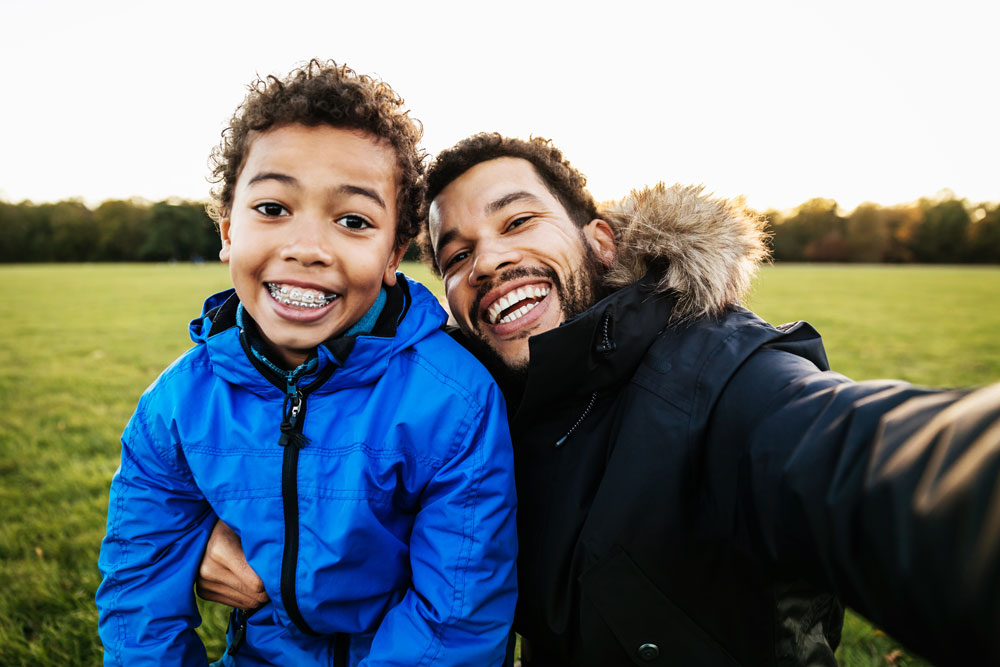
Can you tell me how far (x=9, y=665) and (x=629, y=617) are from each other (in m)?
2.87

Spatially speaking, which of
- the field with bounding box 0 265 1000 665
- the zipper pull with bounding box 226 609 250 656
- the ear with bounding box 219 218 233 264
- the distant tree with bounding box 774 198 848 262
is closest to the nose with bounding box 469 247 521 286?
the ear with bounding box 219 218 233 264

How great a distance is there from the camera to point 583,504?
1.71 meters

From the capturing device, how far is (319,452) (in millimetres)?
1763

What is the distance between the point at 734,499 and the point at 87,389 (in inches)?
328

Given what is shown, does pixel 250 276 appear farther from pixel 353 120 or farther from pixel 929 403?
pixel 929 403

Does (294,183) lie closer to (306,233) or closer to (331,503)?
(306,233)

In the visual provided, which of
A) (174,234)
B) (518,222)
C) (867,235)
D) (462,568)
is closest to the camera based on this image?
(462,568)

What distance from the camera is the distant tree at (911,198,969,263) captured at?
69.4 metres

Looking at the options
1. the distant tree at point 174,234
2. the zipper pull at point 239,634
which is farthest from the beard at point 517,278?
the distant tree at point 174,234

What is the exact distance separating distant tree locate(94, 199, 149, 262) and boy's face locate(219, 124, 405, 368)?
87.0 metres

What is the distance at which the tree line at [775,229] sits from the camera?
69125mm

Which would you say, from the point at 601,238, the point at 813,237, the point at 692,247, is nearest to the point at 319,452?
the point at 692,247

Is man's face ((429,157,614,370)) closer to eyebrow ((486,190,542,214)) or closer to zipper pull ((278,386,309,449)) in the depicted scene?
eyebrow ((486,190,542,214))

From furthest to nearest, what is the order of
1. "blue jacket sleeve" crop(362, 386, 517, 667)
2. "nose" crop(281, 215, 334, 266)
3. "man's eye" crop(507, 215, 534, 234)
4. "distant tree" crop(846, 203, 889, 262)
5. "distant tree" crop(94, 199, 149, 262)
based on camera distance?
"distant tree" crop(94, 199, 149, 262) < "distant tree" crop(846, 203, 889, 262) < "man's eye" crop(507, 215, 534, 234) < "nose" crop(281, 215, 334, 266) < "blue jacket sleeve" crop(362, 386, 517, 667)
